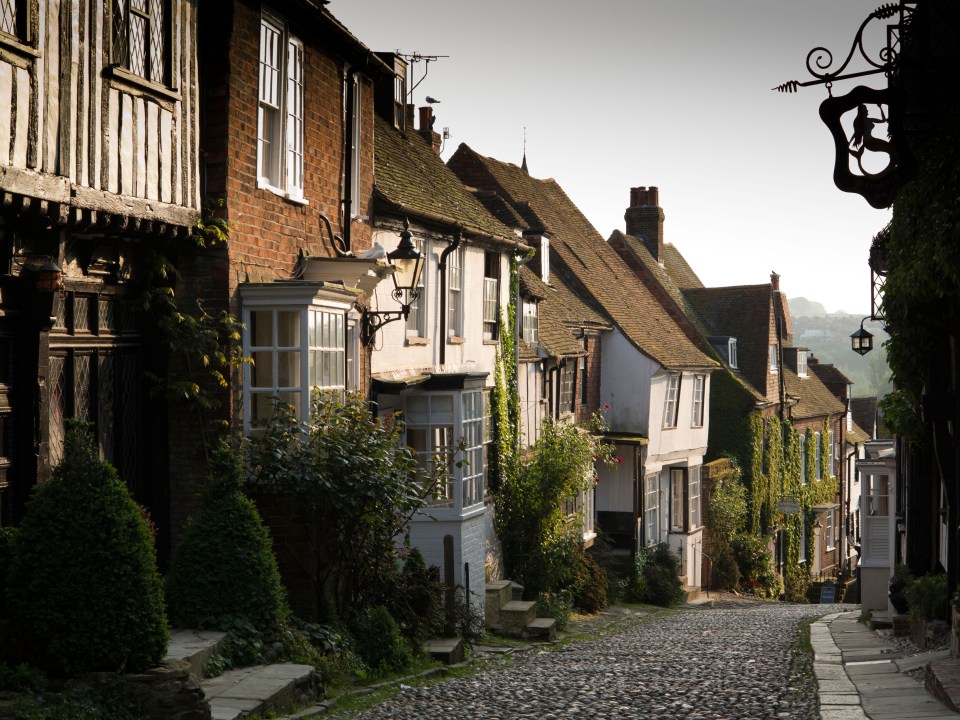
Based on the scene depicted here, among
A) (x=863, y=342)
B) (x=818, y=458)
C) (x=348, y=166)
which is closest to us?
(x=348, y=166)

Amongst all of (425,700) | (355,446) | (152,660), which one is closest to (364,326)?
(355,446)

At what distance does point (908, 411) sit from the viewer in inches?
538

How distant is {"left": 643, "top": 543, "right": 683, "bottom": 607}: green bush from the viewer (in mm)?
29906

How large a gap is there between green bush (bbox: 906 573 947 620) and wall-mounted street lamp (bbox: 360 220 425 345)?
282 inches

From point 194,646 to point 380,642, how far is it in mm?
3159

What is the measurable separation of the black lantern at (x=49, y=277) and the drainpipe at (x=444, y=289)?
9984mm

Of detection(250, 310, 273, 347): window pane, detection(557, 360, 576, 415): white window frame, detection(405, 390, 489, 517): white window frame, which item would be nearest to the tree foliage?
detection(250, 310, 273, 347): window pane

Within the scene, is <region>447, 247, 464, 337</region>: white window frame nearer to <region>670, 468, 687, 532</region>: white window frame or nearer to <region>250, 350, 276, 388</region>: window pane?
<region>250, 350, 276, 388</region>: window pane

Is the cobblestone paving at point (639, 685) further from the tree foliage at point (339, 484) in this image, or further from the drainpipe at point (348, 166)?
the drainpipe at point (348, 166)

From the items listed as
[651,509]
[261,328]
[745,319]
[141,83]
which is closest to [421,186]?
[261,328]

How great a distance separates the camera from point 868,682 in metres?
11.0

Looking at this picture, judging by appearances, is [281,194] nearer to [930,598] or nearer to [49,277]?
[49,277]

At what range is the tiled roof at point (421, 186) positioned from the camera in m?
17.1

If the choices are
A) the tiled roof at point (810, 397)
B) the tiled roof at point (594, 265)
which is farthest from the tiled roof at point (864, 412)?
the tiled roof at point (594, 265)
